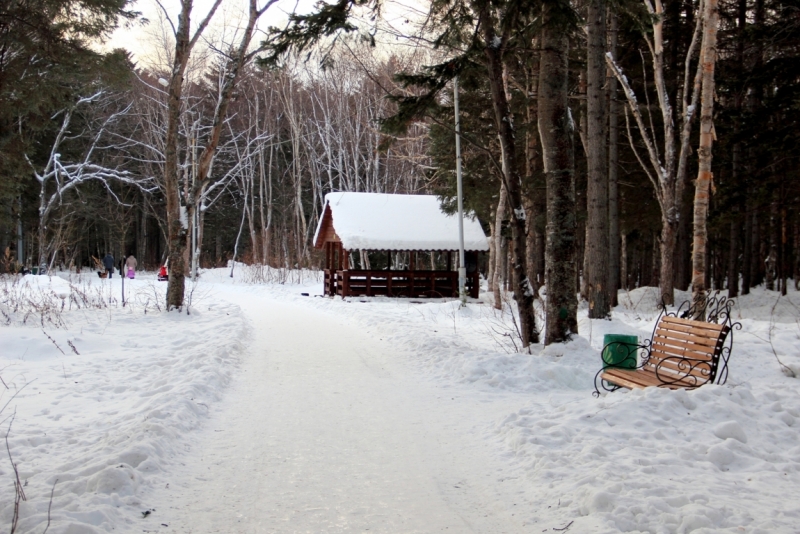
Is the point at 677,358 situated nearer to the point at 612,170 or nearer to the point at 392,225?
the point at 612,170

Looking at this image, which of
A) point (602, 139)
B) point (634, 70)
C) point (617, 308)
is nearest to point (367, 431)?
point (602, 139)

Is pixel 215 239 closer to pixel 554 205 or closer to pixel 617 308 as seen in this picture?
pixel 617 308

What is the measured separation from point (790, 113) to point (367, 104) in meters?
20.0

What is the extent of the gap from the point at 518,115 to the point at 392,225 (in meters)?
7.42

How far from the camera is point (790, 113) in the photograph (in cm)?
1415

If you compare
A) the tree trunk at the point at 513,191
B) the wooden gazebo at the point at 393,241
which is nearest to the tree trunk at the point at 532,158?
the tree trunk at the point at 513,191

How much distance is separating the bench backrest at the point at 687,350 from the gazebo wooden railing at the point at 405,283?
14785mm

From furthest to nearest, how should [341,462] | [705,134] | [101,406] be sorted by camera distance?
[705,134], [101,406], [341,462]

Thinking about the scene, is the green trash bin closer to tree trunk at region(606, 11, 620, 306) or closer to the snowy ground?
the snowy ground

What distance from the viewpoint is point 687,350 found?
5.98m

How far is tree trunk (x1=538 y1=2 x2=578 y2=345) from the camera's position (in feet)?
26.1

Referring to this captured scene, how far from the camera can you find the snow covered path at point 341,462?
3459 mm

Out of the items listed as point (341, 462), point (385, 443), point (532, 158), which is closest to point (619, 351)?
point (385, 443)

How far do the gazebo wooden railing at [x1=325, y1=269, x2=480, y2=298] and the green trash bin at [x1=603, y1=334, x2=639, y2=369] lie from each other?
1459 cm
